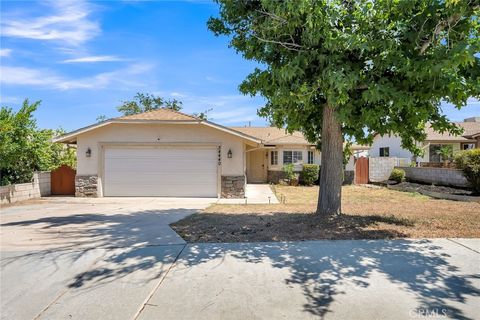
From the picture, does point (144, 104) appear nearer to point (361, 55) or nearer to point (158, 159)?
point (158, 159)

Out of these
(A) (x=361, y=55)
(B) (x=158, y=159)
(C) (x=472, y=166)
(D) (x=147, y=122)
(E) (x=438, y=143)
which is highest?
(A) (x=361, y=55)

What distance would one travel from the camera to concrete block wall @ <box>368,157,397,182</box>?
22.2 meters

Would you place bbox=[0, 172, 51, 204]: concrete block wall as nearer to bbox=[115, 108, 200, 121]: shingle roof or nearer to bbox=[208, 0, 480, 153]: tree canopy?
bbox=[115, 108, 200, 121]: shingle roof

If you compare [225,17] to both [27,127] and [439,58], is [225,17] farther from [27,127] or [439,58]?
[27,127]

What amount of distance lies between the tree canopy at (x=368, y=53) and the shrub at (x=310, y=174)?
13.9 meters

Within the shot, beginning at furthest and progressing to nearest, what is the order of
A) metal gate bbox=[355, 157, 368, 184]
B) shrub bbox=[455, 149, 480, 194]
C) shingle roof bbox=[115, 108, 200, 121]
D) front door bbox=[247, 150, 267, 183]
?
front door bbox=[247, 150, 267, 183] < metal gate bbox=[355, 157, 368, 184] < shingle roof bbox=[115, 108, 200, 121] < shrub bbox=[455, 149, 480, 194]

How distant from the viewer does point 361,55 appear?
20.8 ft

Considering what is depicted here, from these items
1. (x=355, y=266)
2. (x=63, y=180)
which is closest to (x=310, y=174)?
(x=63, y=180)

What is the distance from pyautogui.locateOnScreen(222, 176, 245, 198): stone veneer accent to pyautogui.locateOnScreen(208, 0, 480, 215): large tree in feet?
23.0

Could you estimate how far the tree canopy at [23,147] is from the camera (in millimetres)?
11938

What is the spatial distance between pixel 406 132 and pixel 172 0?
676cm

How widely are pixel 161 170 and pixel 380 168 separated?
1489cm

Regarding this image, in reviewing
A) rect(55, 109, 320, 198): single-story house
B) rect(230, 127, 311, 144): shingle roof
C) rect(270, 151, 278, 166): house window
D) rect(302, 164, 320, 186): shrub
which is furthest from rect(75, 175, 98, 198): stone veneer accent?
rect(302, 164, 320, 186): shrub

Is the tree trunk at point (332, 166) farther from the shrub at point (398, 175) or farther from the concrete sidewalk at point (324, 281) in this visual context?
the shrub at point (398, 175)
